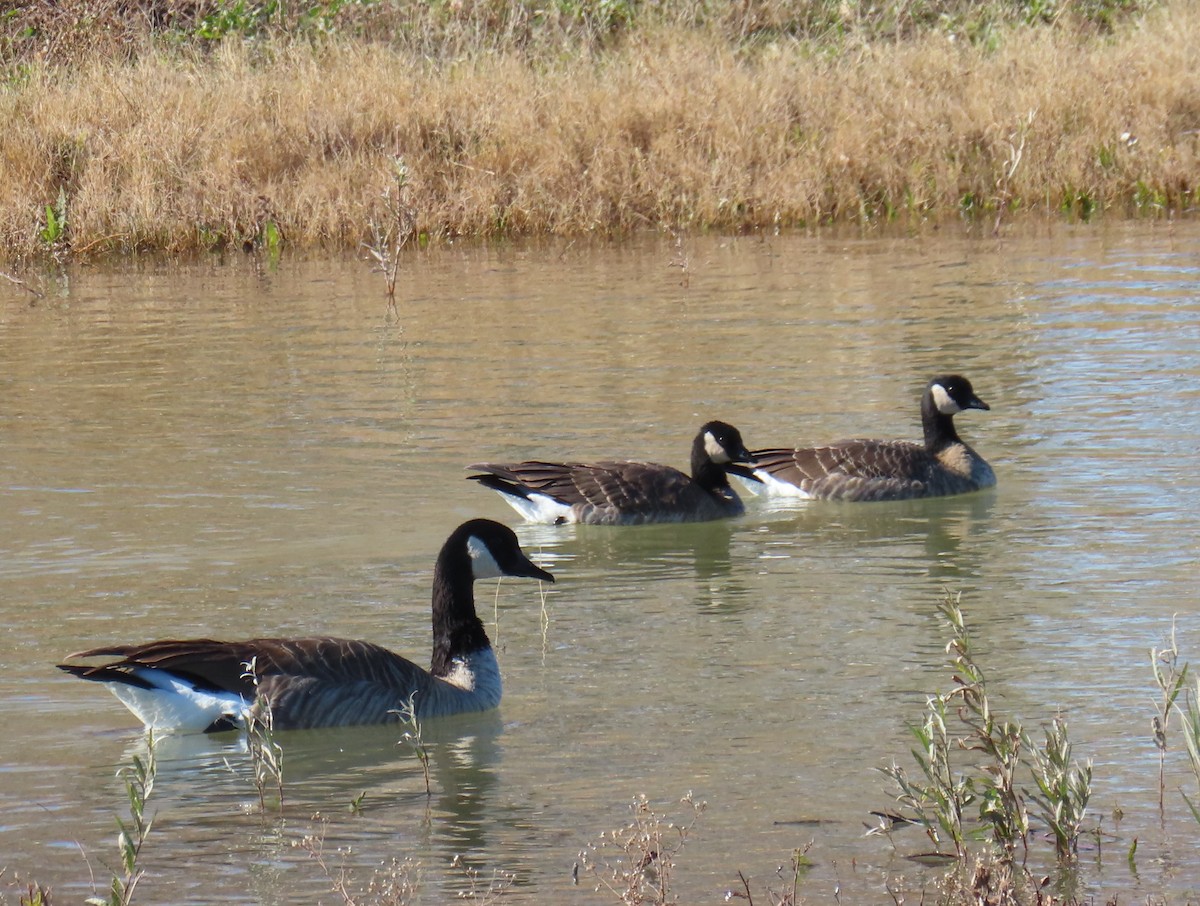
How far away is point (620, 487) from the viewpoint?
36.2ft

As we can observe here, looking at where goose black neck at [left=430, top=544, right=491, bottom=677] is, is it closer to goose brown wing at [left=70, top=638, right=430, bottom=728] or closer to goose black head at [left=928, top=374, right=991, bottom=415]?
goose brown wing at [left=70, top=638, right=430, bottom=728]

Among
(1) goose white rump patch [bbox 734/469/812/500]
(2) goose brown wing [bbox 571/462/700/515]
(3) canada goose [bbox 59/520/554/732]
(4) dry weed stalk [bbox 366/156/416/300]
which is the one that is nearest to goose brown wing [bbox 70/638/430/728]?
(3) canada goose [bbox 59/520/554/732]

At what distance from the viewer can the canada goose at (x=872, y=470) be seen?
11523mm

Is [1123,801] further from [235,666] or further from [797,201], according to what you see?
[797,201]

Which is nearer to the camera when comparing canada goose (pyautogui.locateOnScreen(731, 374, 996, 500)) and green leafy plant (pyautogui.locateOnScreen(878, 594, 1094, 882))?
green leafy plant (pyautogui.locateOnScreen(878, 594, 1094, 882))

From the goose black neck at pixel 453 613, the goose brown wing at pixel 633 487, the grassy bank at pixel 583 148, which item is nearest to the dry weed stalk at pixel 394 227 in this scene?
the grassy bank at pixel 583 148

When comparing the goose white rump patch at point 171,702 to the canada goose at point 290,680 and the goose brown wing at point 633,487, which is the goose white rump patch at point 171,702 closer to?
the canada goose at point 290,680

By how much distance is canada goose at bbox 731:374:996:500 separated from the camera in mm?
11523

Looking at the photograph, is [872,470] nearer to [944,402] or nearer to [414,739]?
[944,402]

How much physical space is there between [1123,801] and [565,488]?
17.3 ft

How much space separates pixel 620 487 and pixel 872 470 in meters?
1.68

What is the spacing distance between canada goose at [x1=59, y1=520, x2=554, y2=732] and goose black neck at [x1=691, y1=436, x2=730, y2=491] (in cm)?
386

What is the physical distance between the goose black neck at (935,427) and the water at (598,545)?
16.9 inches

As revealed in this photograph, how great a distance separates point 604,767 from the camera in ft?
21.7
